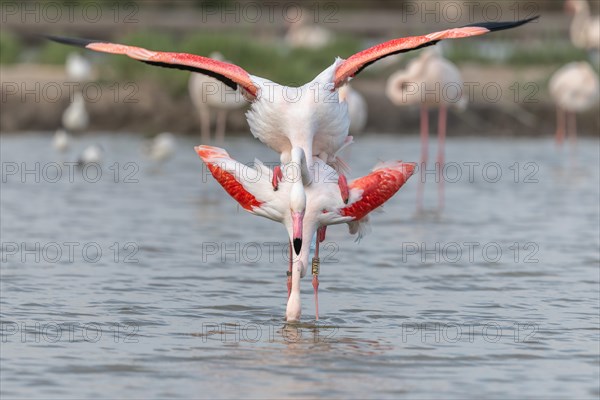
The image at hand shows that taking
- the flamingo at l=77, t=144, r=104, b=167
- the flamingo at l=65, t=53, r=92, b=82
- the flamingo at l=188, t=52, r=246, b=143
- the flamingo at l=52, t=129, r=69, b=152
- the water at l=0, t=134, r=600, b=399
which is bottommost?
the water at l=0, t=134, r=600, b=399

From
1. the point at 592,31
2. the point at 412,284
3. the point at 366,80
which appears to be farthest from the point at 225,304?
the point at 592,31

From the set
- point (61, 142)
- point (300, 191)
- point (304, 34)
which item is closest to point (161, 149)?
point (61, 142)

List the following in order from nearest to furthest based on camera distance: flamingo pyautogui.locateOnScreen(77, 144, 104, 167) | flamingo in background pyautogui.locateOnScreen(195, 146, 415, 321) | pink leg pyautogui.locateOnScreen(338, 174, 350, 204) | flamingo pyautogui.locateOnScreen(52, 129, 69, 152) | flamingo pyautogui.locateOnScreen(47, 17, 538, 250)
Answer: flamingo in background pyautogui.locateOnScreen(195, 146, 415, 321) < pink leg pyautogui.locateOnScreen(338, 174, 350, 204) < flamingo pyautogui.locateOnScreen(47, 17, 538, 250) < flamingo pyautogui.locateOnScreen(77, 144, 104, 167) < flamingo pyautogui.locateOnScreen(52, 129, 69, 152)

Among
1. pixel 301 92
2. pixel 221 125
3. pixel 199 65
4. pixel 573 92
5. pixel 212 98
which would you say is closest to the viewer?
pixel 199 65

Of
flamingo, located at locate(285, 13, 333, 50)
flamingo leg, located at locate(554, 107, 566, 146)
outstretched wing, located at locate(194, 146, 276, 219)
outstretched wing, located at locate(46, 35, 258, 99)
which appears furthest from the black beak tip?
flamingo, located at locate(285, 13, 333, 50)

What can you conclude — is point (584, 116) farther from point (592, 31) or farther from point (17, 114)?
point (17, 114)

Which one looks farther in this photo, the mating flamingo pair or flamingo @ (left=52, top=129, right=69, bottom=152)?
flamingo @ (left=52, top=129, right=69, bottom=152)

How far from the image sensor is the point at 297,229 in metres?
6.90

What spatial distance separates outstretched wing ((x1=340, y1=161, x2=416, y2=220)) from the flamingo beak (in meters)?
0.53

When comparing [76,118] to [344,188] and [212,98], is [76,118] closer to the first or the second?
[212,98]

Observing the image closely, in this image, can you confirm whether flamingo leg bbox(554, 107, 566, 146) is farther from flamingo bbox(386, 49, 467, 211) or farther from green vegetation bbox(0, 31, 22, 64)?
green vegetation bbox(0, 31, 22, 64)

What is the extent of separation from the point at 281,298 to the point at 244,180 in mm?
1253

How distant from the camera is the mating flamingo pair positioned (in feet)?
24.0

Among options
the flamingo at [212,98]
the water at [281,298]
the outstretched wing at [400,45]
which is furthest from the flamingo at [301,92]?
the flamingo at [212,98]
